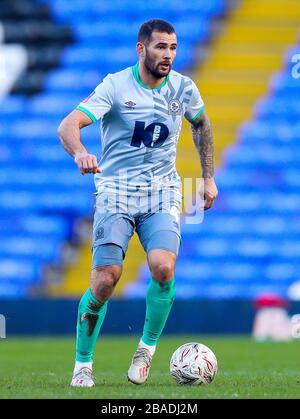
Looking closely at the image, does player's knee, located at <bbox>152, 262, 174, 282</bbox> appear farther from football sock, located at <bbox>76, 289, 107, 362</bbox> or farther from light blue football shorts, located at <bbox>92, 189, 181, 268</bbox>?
football sock, located at <bbox>76, 289, 107, 362</bbox>

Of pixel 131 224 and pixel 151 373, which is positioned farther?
pixel 151 373

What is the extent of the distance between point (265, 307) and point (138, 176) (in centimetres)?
708

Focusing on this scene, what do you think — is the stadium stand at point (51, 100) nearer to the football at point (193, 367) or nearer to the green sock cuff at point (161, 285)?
the football at point (193, 367)

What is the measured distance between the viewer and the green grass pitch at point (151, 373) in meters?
5.78

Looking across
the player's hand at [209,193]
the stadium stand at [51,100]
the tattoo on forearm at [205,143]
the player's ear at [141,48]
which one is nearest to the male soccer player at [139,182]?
the player's ear at [141,48]

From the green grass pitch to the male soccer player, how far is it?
385 millimetres

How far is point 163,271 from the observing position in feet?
20.4

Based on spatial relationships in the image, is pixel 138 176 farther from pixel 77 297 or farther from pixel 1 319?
pixel 77 297

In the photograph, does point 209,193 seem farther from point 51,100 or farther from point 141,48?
point 51,100

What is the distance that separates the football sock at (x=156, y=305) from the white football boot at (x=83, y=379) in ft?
1.31

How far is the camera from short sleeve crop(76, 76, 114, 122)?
627 centimetres

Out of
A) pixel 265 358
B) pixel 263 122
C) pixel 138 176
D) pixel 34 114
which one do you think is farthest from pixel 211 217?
pixel 138 176

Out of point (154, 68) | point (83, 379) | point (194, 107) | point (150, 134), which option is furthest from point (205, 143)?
point (83, 379)

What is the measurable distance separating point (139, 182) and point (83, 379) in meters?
1.18
